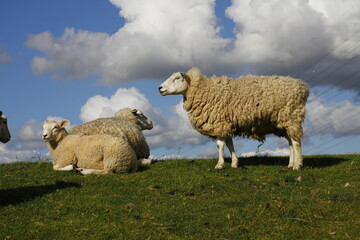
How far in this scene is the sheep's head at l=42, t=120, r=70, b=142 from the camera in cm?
1408

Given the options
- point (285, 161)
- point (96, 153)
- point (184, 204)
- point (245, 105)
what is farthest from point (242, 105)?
point (184, 204)

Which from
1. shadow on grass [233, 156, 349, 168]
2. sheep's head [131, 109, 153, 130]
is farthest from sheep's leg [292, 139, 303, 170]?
sheep's head [131, 109, 153, 130]

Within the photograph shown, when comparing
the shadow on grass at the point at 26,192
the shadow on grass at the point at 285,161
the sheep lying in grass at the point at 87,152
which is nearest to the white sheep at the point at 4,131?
the shadow on grass at the point at 26,192

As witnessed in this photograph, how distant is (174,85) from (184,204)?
5.87 meters

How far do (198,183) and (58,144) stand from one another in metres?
5.01

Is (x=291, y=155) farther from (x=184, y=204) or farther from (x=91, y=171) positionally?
(x=91, y=171)

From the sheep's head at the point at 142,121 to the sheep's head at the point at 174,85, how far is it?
10.8ft

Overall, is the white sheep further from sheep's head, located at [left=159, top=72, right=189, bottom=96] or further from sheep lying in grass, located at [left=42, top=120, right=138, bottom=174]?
sheep's head, located at [left=159, top=72, right=189, bottom=96]

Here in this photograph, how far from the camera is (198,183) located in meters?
11.8

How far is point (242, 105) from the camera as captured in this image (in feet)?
47.1

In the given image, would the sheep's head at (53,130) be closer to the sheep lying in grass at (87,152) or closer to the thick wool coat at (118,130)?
the sheep lying in grass at (87,152)

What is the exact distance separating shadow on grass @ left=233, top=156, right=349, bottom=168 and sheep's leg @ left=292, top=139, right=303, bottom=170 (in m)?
0.91

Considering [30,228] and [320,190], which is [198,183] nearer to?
[320,190]

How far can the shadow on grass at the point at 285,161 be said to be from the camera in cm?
1557
